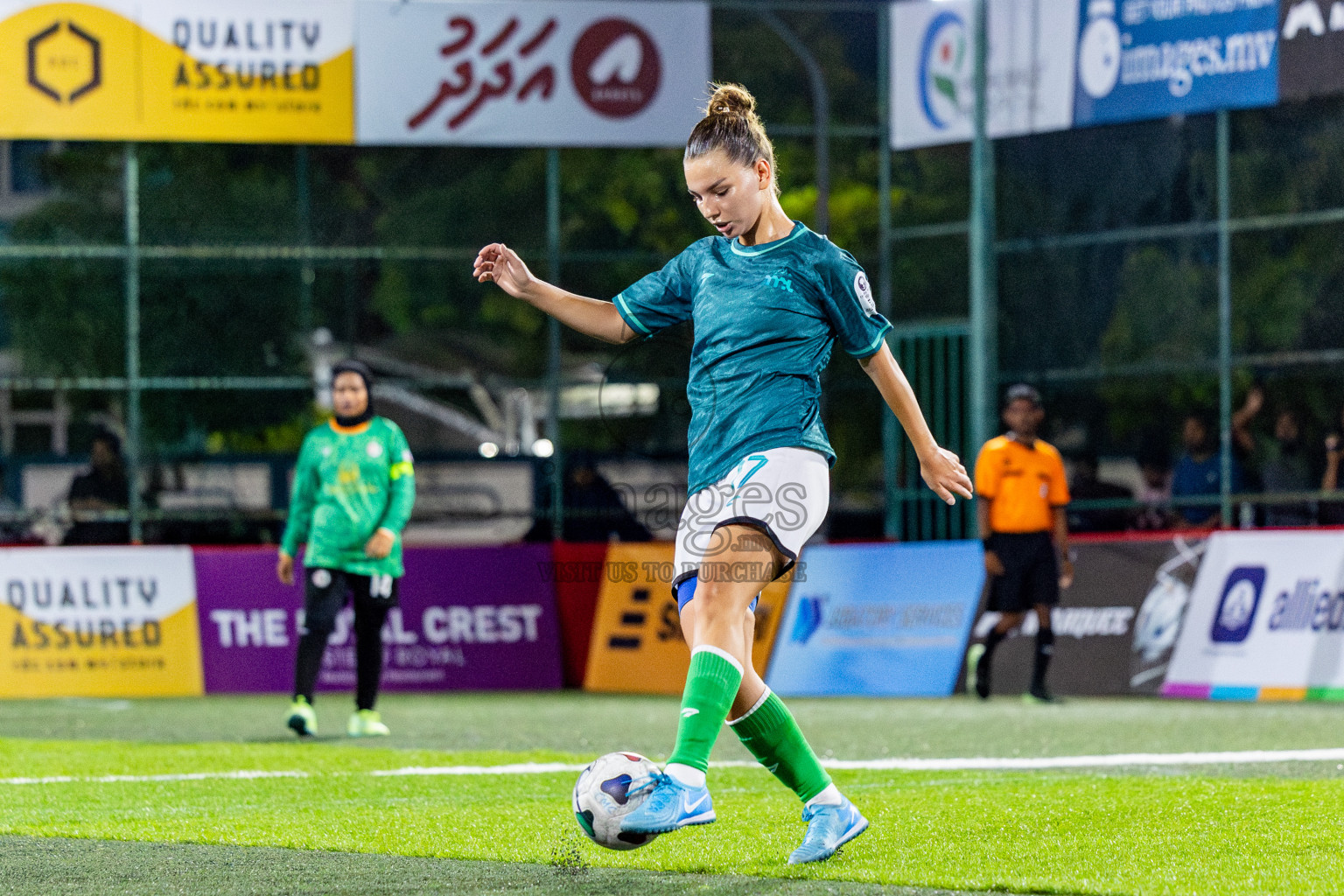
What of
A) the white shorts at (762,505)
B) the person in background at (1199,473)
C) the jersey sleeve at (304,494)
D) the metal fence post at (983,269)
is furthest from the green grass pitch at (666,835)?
the metal fence post at (983,269)

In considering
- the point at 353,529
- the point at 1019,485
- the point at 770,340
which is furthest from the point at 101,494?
the point at 770,340

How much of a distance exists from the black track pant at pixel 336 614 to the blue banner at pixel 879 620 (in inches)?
172

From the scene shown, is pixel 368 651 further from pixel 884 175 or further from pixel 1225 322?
pixel 884 175

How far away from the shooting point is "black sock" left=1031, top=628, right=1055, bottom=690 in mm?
12805

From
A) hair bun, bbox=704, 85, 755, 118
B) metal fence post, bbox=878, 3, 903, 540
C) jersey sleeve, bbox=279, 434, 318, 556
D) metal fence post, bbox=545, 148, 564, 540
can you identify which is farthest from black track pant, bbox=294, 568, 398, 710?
metal fence post, bbox=878, 3, 903, 540

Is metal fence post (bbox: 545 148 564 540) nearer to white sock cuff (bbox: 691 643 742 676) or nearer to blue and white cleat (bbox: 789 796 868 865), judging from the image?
blue and white cleat (bbox: 789 796 868 865)

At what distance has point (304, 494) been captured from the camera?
10.6 metres

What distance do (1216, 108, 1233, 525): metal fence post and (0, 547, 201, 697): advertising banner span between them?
875 cm

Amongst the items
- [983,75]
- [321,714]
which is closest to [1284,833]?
[321,714]

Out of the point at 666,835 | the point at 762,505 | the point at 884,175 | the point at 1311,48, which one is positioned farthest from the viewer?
the point at 884,175

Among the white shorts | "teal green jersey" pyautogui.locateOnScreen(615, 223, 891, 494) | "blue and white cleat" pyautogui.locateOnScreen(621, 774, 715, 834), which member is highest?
"teal green jersey" pyautogui.locateOnScreen(615, 223, 891, 494)

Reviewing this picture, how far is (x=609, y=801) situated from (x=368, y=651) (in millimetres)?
6053

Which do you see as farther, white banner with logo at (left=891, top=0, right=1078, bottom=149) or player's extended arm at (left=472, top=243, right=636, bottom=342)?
white banner with logo at (left=891, top=0, right=1078, bottom=149)

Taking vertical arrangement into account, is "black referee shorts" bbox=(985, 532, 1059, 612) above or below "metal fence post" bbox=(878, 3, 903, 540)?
below
